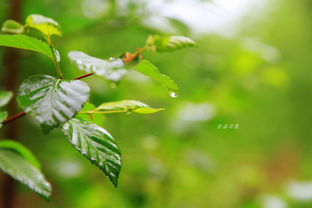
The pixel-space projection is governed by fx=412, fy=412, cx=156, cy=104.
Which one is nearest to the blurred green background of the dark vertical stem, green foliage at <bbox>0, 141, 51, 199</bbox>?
the dark vertical stem

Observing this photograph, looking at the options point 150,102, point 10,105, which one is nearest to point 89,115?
point 10,105

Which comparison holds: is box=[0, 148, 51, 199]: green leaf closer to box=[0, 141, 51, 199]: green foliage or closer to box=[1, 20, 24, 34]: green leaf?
box=[0, 141, 51, 199]: green foliage

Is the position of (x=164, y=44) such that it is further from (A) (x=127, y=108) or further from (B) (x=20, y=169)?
(B) (x=20, y=169)

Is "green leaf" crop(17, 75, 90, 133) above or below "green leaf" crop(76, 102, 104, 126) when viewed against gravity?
below

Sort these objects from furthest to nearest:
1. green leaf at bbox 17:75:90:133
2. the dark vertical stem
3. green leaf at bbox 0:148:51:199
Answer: the dark vertical stem
green leaf at bbox 0:148:51:199
green leaf at bbox 17:75:90:133

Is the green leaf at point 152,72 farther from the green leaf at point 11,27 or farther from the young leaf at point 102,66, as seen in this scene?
the green leaf at point 11,27

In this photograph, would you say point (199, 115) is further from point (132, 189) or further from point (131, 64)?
point (131, 64)
